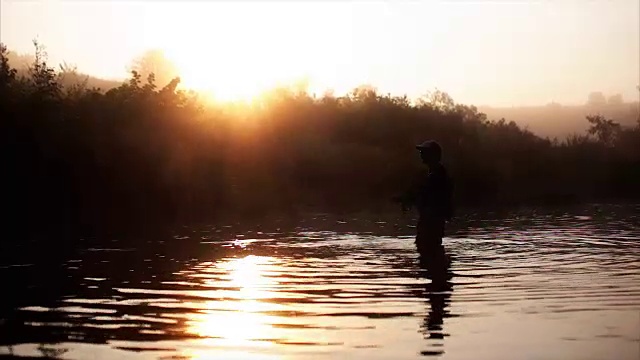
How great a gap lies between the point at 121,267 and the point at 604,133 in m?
62.8

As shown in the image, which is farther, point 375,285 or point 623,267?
point 623,267

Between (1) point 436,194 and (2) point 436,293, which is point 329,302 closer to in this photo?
(2) point 436,293

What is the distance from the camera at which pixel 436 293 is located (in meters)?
9.70

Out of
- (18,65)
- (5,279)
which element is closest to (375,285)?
(5,279)

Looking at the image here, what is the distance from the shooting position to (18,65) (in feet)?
108

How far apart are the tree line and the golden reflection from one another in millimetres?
10236

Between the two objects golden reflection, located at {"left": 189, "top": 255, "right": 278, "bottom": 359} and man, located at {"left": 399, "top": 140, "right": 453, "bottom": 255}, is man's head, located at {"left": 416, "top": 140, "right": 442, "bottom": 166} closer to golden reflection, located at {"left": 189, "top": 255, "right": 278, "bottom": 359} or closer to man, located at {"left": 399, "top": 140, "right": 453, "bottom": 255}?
man, located at {"left": 399, "top": 140, "right": 453, "bottom": 255}

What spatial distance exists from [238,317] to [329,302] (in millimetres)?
1358

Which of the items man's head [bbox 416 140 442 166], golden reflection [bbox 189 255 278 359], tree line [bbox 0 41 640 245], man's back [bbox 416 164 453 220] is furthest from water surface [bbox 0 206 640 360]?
tree line [bbox 0 41 640 245]

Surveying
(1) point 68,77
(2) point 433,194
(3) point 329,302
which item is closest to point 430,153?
(2) point 433,194

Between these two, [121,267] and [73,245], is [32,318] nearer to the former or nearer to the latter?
[121,267]

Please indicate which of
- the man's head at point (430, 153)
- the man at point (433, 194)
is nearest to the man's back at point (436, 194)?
the man at point (433, 194)

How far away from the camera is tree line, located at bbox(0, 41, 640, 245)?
30266mm

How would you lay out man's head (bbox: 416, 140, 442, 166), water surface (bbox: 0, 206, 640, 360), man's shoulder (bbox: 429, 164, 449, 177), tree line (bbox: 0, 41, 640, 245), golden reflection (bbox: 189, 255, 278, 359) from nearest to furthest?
1. water surface (bbox: 0, 206, 640, 360)
2. golden reflection (bbox: 189, 255, 278, 359)
3. man's head (bbox: 416, 140, 442, 166)
4. man's shoulder (bbox: 429, 164, 449, 177)
5. tree line (bbox: 0, 41, 640, 245)
